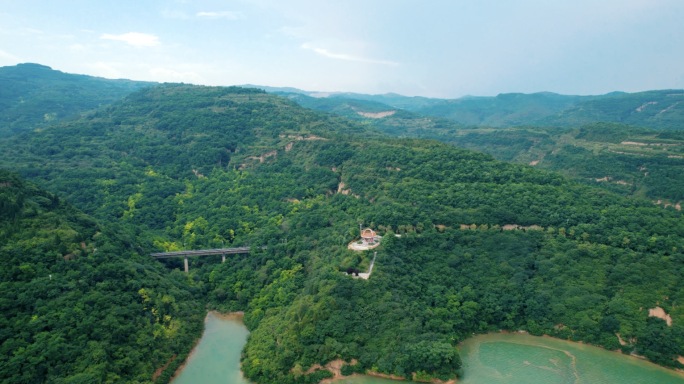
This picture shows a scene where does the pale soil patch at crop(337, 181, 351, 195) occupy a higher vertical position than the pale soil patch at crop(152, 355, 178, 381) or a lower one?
higher

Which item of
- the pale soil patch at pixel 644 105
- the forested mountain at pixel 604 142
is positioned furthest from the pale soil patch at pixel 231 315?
the pale soil patch at pixel 644 105

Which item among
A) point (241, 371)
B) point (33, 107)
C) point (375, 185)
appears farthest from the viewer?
point (33, 107)

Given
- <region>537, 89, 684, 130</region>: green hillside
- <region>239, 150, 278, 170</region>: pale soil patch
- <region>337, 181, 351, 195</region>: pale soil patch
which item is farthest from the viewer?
<region>537, 89, 684, 130</region>: green hillside

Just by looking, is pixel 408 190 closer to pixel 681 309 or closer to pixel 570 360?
pixel 570 360

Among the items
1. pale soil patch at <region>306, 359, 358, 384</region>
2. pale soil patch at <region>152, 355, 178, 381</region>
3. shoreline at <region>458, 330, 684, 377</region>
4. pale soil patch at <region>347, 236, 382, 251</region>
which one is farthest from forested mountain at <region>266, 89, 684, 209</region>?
pale soil patch at <region>152, 355, 178, 381</region>

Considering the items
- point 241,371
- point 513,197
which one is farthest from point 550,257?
point 241,371

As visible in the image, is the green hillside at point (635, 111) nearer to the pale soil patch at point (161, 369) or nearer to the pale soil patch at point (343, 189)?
the pale soil patch at point (343, 189)

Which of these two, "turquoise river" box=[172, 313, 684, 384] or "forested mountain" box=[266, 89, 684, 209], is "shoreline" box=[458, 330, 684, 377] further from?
"forested mountain" box=[266, 89, 684, 209]
